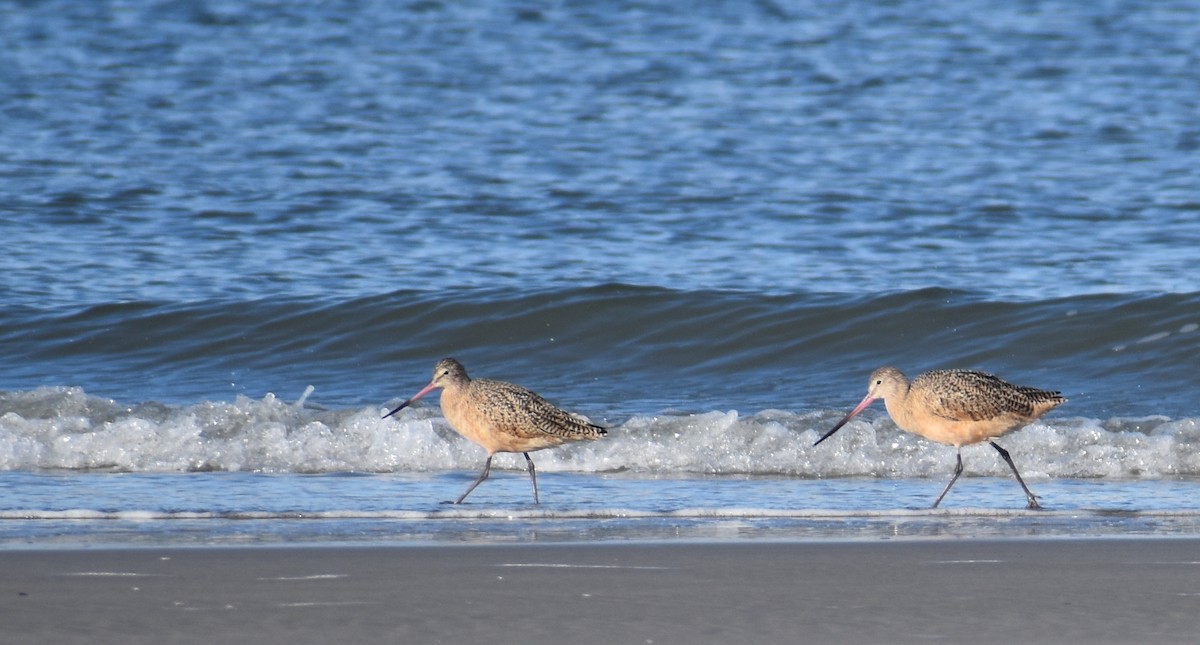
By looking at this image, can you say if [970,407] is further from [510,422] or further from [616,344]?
[616,344]

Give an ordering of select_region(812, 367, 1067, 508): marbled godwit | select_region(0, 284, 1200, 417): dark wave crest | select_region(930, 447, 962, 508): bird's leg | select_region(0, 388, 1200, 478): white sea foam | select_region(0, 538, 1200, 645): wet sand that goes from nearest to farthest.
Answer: select_region(0, 538, 1200, 645): wet sand → select_region(930, 447, 962, 508): bird's leg → select_region(812, 367, 1067, 508): marbled godwit → select_region(0, 388, 1200, 478): white sea foam → select_region(0, 284, 1200, 417): dark wave crest

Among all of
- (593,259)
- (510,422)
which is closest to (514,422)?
(510,422)

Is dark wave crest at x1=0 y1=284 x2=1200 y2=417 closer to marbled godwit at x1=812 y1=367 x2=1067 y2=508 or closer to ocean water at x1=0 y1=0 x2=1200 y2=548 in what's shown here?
ocean water at x1=0 y1=0 x2=1200 y2=548

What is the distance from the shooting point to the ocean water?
25.9 feet

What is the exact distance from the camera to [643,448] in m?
8.59

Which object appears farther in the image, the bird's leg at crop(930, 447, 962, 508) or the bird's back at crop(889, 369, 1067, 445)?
the bird's back at crop(889, 369, 1067, 445)

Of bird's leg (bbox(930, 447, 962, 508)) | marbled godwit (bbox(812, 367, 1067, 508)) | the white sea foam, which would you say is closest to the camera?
bird's leg (bbox(930, 447, 962, 508))

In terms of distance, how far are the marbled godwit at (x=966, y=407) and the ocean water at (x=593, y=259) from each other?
0.32m

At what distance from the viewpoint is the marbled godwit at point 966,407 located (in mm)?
7773

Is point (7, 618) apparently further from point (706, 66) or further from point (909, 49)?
point (909, 49)

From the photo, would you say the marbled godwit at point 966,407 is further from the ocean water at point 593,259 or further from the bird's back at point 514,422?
the bird's back at point 514,422

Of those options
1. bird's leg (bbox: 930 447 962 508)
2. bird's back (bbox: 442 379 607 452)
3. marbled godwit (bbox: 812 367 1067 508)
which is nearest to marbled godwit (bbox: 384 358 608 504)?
bird's back (bbox: 442 379 607 452)

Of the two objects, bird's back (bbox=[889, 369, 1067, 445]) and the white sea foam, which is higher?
bird's back (bbox=[889, 369, 1067, 445])

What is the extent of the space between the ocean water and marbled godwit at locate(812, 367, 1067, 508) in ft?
1.04
